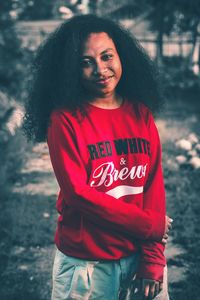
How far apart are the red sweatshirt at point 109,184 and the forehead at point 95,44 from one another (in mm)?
224

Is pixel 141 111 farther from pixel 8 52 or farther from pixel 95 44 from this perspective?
pixel 8 52

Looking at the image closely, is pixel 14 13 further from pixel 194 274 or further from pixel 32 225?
→ pixel 194 274

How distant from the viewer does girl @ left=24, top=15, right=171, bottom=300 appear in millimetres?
1824

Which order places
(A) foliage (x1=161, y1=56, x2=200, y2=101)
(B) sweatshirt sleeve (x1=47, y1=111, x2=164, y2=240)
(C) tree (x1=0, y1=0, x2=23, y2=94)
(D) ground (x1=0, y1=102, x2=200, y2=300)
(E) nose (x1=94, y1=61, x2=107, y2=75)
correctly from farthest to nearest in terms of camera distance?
(A) foliage (x1=161, y1=56, x2=200, y2=101) → (C) tree (x1=0, y1=0, x2=23, y2=94) → (D) ground (x1=0, y1=102, x2=200, y2=300) → (E) nose (x1=94, y1=61, x2=107, y2=75) → (B) sweatshirt sleeve (x1=47, y1=111, x2=164, y2=240)

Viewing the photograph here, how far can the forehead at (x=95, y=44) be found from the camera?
6.24 feet

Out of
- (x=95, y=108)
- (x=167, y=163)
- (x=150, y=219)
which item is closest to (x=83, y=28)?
(x=95, y=108)

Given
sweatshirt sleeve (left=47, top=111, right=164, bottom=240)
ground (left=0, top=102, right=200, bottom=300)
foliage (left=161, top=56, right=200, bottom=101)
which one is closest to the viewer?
sweatshirt sleeve (left=47, top=111, right=164, bottom=240)

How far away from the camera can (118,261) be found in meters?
1.96

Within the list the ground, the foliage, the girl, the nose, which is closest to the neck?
the girl

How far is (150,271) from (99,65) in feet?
2.82

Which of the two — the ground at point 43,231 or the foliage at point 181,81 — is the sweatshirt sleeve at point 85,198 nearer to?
the ground at point 43,231

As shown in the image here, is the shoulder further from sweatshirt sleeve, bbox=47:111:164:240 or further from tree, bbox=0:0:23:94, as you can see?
tree, bbox=0:0:23:94

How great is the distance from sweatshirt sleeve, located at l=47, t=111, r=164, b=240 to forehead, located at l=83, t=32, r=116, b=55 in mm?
283

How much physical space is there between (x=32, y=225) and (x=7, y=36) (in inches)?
166
